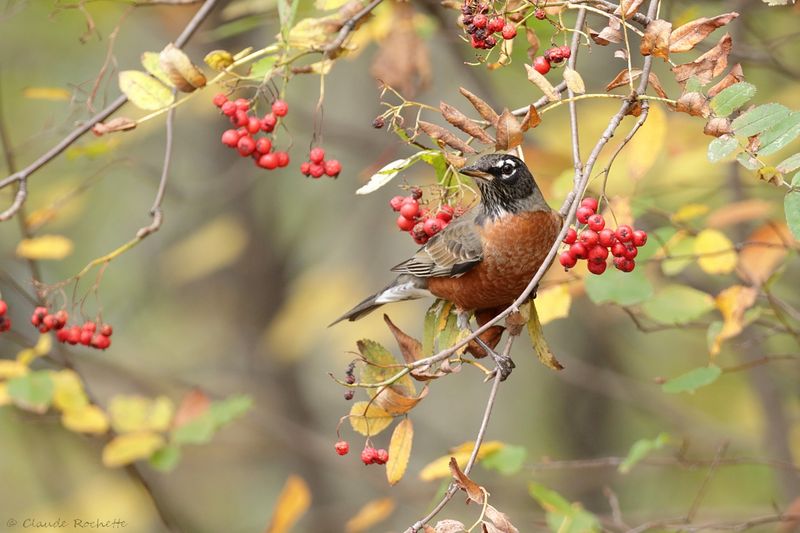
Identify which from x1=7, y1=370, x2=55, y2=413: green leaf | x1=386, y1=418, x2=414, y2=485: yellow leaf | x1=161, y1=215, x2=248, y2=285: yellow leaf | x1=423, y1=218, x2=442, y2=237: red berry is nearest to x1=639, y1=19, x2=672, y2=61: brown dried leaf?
x1=423, y1=218, x2=442, y2=237: red berry

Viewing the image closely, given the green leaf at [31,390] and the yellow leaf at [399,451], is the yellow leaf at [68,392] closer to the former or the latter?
the green leaf at [31,390]

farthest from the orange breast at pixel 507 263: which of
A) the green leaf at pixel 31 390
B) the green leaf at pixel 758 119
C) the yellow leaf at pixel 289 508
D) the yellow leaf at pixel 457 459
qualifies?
the green leaf at pixel 31 390

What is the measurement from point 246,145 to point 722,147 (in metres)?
1.10

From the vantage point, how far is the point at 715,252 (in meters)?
2.65

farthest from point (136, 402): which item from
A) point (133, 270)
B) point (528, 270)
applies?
point (133, 270)

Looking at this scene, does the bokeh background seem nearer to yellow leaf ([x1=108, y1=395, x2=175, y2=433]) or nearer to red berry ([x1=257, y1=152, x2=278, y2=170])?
yellow leaf ([x1=108, y1=395, x2=175, y2=433])

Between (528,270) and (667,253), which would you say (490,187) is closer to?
(528,270)

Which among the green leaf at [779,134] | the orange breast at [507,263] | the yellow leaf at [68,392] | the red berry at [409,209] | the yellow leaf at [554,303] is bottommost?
the yellow leaf at [68,392]

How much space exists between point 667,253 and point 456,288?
652 mm

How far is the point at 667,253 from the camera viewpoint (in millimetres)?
2721

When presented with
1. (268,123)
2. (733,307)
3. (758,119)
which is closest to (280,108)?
(268,123)

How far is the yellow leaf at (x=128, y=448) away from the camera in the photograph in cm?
342

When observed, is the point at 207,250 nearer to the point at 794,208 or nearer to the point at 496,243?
the point at 496,243

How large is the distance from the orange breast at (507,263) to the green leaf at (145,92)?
87 cm
